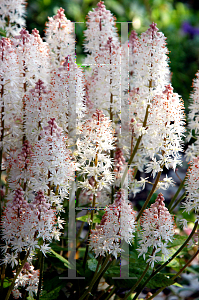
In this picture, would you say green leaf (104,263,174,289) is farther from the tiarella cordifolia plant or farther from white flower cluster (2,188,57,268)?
white flower cluster (2,188,57,268)

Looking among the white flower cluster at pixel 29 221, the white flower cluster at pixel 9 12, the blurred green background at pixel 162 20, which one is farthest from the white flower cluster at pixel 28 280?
the blurred green background at pixel 162 20

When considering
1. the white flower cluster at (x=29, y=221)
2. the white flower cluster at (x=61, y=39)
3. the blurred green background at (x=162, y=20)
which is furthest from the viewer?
the blurred green background at (x=162, y=20)

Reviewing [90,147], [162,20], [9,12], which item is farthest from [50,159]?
[162,20]

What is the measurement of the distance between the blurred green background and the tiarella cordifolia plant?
2761mm

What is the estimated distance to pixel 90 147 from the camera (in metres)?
1.22

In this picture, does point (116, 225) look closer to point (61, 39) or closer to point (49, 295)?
point (49, 295)

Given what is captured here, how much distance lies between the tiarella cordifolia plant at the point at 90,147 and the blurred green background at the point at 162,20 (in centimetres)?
276

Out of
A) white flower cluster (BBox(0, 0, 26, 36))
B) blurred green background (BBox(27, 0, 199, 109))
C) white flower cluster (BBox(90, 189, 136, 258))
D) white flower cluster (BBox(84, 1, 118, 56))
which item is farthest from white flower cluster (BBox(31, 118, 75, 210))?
blurred green background (BBox(27, 0, 199, 109))

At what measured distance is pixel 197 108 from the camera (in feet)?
4.59

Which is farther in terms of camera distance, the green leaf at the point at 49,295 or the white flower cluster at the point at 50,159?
the green leaf at the point at 49,295

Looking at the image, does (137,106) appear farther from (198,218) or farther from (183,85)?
(183,85)

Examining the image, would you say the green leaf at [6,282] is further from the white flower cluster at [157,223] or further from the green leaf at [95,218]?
the white flower cluster at [157,223]

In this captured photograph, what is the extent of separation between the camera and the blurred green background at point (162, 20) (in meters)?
4.32

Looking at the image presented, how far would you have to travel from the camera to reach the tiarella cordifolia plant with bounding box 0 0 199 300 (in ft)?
3.64
